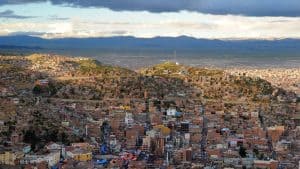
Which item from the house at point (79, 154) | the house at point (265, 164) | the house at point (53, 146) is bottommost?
the house at point (265, 164)

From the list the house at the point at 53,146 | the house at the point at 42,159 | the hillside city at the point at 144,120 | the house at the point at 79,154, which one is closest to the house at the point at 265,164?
the hillside city at the point at 144,120

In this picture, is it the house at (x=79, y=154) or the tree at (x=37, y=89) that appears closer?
the house at (x=79, y=154)

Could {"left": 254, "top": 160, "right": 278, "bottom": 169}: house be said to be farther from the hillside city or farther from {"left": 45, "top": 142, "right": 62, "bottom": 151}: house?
{"left": 45, "top": 142, "right": 62, "bottom": 151}: house

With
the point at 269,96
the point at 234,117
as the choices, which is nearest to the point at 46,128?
the point at 234,117

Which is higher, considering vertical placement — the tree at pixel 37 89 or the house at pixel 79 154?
the tree at pixel 37 89

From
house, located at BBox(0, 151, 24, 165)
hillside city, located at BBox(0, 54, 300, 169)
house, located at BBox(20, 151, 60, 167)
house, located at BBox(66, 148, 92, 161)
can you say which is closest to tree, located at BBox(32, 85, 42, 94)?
hillside city, located at BBox(0, 54, 300, 169)

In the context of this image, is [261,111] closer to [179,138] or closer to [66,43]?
[179,138]

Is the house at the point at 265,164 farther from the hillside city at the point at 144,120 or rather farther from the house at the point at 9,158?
the house at the point at 9,158

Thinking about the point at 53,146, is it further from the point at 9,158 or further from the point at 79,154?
the point at 9,158

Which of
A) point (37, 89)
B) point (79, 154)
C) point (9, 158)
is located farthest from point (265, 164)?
point (37, 89)
